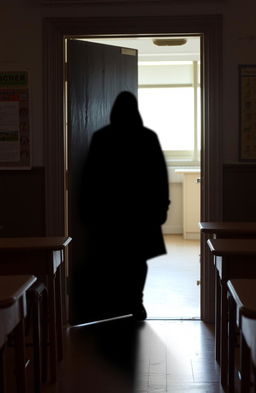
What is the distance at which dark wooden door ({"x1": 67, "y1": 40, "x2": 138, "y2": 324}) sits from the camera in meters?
4.38

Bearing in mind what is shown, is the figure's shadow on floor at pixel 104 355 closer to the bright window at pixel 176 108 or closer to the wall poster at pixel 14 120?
the wall poster at pixel 14 120

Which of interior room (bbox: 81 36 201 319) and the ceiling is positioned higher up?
the ceiling

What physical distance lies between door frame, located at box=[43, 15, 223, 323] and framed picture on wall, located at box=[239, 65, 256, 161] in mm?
150

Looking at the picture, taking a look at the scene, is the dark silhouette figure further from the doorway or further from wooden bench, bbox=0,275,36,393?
the doorway

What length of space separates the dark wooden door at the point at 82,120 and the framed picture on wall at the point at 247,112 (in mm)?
943

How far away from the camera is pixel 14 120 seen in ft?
14.5

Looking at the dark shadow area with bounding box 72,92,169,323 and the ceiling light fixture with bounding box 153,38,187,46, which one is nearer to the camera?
the dark shadow area with bounding box 72,92,169,323

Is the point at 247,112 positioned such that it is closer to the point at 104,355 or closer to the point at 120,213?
the point at 120,213

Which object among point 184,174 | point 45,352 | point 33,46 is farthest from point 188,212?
point 45,352

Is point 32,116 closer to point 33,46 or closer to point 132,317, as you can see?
point 33,46

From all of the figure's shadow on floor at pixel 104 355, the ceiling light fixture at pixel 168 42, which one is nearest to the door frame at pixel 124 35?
the figure's shadow on floor at pixel 104 355

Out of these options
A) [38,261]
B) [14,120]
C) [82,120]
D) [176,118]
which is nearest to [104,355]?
[38,261]

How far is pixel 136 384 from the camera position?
3.10 m

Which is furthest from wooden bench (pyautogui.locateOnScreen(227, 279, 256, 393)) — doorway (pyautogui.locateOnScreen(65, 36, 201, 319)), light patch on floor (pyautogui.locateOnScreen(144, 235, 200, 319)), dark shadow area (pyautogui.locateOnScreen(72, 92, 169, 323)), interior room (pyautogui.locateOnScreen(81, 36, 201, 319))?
interior room (pyautogui.locateOnScreen(81, 36, 201, 319))
